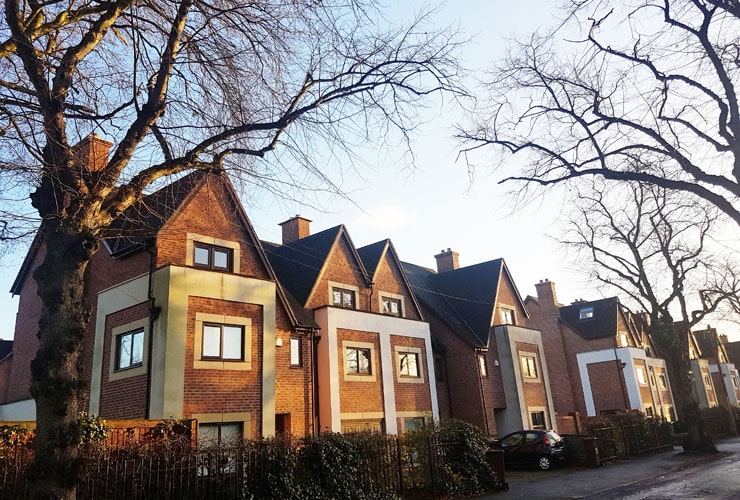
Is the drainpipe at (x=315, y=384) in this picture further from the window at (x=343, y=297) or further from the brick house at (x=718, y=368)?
the brick house at (x=718, y=368)

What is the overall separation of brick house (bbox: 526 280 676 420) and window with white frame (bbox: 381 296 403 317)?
19559mm

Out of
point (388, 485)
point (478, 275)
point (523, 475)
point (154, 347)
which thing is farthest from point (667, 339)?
point (154, 347)

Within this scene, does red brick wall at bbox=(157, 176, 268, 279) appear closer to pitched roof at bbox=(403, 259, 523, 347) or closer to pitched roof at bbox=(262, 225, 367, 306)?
pitched roof at bbox=(262, 225, 367, 306)

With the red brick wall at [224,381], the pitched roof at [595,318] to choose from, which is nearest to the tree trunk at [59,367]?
the red brick wall at [224,381]

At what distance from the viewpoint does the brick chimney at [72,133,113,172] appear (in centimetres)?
759

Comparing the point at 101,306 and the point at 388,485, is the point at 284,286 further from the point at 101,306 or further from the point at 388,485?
the point at 388,485

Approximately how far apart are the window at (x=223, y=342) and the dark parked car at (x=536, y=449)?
10.2 metres

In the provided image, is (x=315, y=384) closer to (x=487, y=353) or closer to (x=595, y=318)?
(x=487, y=353)

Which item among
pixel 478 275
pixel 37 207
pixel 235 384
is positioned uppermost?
pixel 478 275

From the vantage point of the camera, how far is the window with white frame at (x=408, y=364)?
2453 cm

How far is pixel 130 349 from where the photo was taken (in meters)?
17.2

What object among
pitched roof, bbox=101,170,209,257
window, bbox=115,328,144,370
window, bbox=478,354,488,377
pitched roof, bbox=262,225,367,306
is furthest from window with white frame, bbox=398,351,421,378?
A: pitched roof, bbox=101,170,209,257

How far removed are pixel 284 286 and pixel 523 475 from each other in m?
11.4

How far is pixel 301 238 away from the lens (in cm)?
2727
